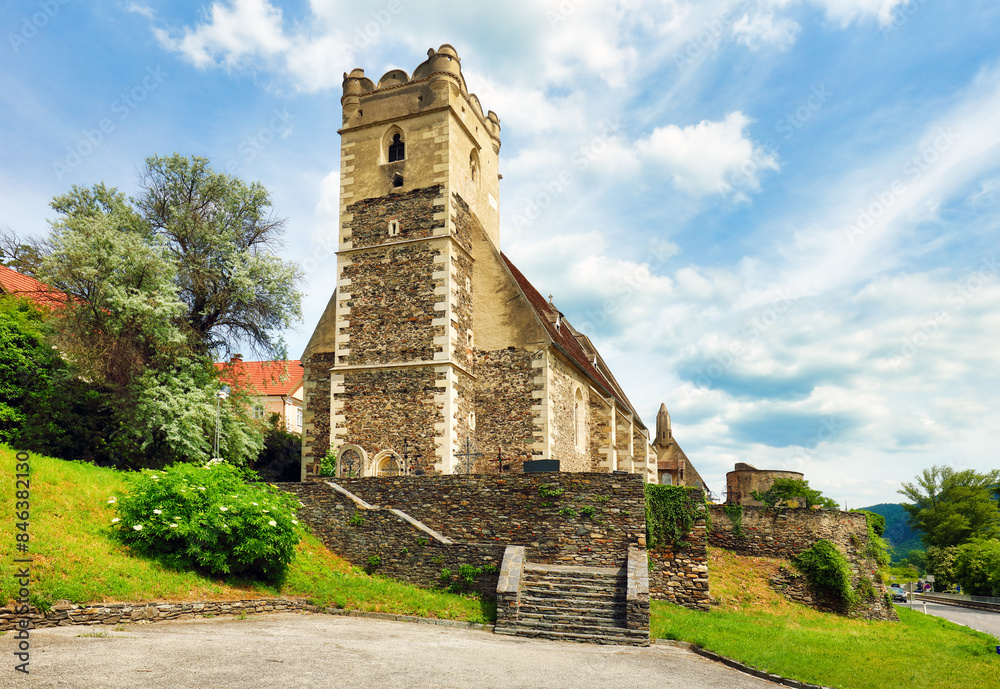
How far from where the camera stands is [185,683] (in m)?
7.81

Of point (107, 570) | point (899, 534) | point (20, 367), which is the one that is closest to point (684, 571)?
point (107, 570)

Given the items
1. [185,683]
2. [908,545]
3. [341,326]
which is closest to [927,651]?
[185,683]

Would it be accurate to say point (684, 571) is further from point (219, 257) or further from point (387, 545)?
point (219, 257)

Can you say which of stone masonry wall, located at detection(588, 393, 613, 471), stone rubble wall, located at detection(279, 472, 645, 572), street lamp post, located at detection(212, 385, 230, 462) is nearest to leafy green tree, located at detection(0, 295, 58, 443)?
street lamp post, located at detection(212, 385, 230, 462)

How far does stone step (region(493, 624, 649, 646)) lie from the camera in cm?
1391

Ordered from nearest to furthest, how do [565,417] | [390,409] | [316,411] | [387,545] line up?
[387,545] < [390,409] < [316,411] < [565,417]

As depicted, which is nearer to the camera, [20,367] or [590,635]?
[590,635]

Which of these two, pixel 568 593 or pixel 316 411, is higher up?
pixel 316 411

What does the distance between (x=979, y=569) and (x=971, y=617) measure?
11807 millimetres

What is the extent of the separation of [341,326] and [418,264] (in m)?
3.49

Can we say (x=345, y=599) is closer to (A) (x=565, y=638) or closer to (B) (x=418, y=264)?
(A) (x=565, y=638)

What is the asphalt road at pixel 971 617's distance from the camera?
28.8 meters

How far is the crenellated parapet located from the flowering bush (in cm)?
1537

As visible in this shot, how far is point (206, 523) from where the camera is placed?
13.9m
